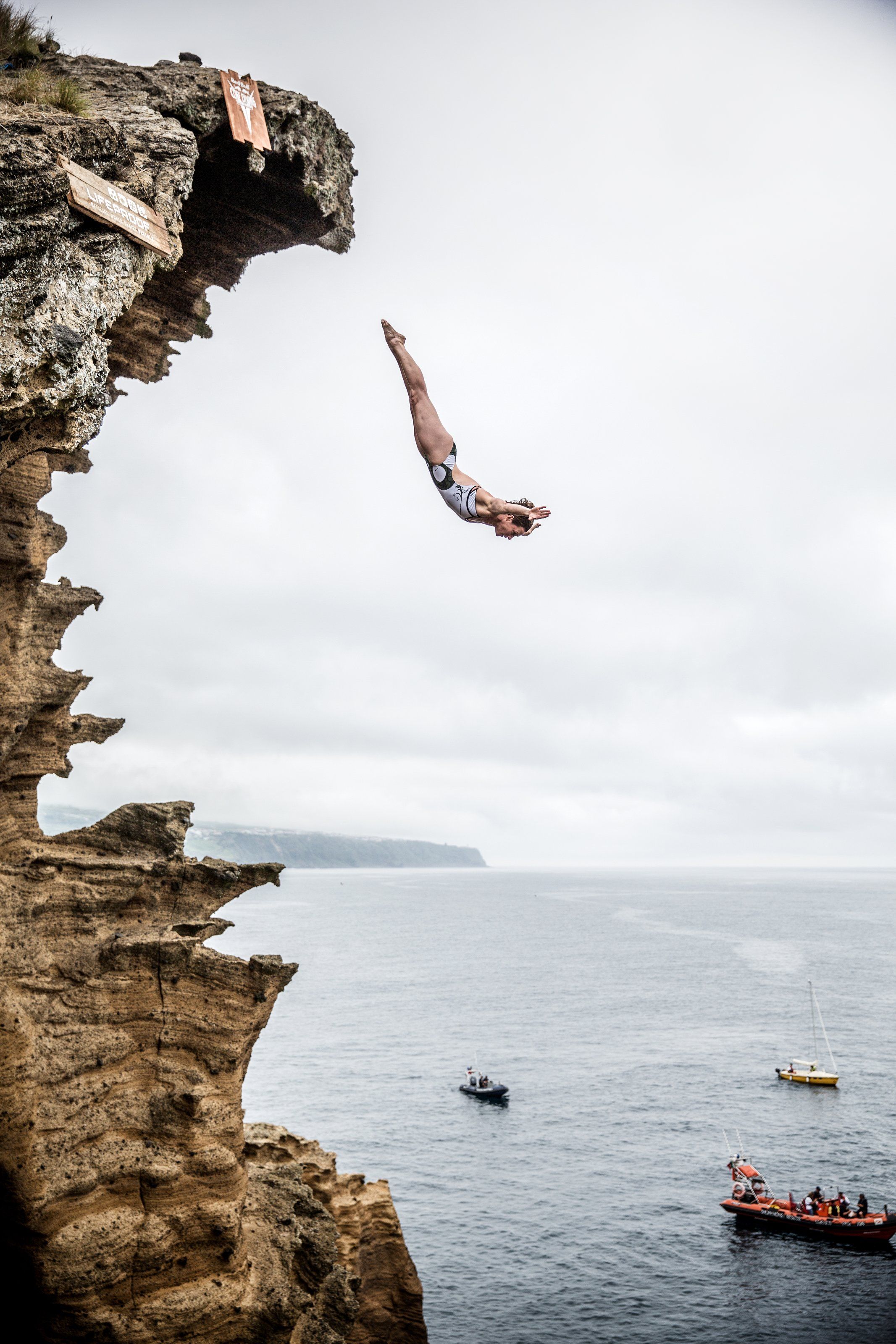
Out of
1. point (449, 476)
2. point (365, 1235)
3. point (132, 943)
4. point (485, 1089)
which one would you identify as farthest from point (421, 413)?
point (485, 1089)

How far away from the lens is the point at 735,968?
123m

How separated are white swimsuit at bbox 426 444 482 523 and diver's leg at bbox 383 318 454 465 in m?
0.09

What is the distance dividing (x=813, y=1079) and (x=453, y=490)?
68.5m

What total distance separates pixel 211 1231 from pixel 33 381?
12011 mm

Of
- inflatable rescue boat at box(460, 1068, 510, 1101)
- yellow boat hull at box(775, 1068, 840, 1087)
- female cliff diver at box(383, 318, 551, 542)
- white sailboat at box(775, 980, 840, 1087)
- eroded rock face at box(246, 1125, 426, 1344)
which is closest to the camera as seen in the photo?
female cliff diver at box(383, 318, 551, 542)

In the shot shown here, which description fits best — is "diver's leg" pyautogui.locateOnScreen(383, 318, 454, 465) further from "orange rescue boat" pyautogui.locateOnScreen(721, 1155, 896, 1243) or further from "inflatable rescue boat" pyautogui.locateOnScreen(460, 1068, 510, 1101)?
"inflatable rescue boat" pyautogui.locateOnScreen(460, 1068, 510, 1101)

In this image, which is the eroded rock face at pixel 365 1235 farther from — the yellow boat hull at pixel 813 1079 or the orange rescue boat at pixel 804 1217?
the yellow boat hull at pixel 813 1079

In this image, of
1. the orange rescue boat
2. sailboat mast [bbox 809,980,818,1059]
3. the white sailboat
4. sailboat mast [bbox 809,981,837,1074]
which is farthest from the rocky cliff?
sailboat mast [bbox 809,980,818,1059]

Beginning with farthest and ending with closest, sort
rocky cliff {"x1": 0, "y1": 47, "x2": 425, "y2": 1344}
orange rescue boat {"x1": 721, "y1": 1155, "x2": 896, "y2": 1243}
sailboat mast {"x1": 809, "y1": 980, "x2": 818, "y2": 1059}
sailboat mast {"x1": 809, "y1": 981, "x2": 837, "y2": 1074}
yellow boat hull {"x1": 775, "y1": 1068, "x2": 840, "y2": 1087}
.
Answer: sailboat mast {"x1": 809, "y1": 980, "x2": 818, "y2": 1059}, sailboat mast {"x1": 809, "y1": 981, "x2": 837, "y2": 1074}, yellow boat hull {"x1": 775, "y1": 1068, "x2": 840, "y2": 1087}, orange rescue boat {"x1": 721, "y1": 1155, "x2": 896, "y2": 1243}, rocky cliff {"x1": 0, "y1": 47, "x2": 425, "y2": 1344}

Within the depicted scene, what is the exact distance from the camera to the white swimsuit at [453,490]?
11.4m

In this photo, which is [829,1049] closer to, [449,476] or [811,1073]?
[811,1073]

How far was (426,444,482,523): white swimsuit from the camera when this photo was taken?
11359 millimetres

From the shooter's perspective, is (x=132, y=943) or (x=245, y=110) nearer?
(x=245, y=110)

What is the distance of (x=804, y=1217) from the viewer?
42.8m
